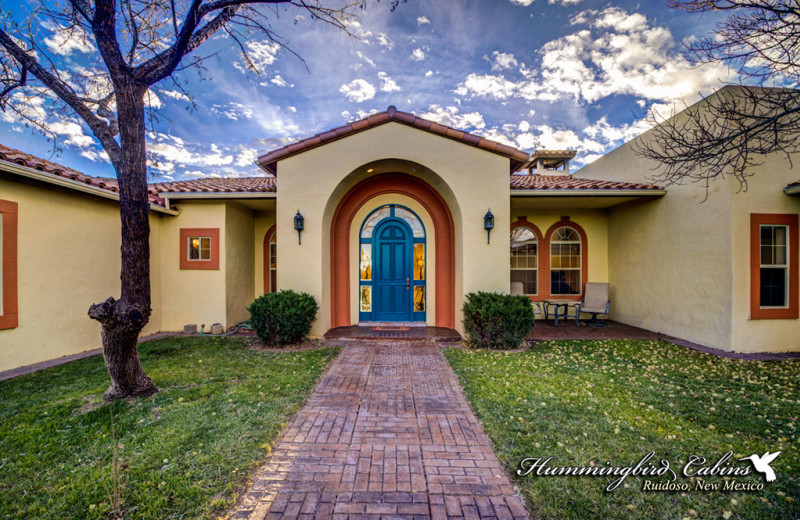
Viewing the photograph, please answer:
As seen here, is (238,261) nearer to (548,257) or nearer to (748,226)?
(548,257)

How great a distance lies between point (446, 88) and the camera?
9.31 metres

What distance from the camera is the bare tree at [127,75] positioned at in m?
3.51

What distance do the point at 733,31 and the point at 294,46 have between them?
6167 millimetres

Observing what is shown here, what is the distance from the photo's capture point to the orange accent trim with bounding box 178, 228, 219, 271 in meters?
7.42

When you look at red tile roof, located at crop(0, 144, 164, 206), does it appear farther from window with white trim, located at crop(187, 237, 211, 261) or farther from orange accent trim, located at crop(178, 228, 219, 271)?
window with white trim, located at crop(187, 237, 211, 261)

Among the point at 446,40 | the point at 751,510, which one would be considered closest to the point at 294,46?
the point at 446,40

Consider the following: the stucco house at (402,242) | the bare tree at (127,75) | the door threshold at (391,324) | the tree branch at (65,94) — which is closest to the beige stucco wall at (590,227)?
the stucco house at (402,242)

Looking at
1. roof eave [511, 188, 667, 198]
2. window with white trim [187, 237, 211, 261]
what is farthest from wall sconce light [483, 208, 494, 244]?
window with white trim [187, 237, 211, 261]

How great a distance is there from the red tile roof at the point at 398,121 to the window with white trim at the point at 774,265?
5.06 m

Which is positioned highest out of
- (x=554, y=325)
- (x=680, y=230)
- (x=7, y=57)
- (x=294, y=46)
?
(x=294, y=46)

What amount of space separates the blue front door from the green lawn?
255 cm

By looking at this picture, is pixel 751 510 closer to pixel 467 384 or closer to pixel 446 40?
pixel 467 384

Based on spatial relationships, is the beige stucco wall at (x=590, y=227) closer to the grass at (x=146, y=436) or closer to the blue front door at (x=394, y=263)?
the blue front door at (x=394, y=263)

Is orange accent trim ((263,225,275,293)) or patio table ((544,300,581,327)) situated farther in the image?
orange accent trim ((263,225,275,293))
